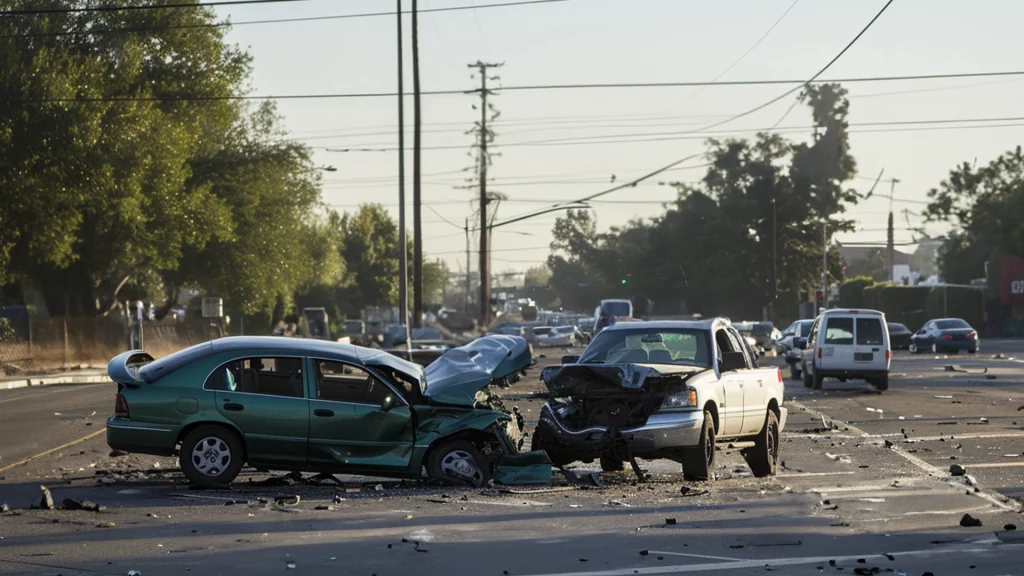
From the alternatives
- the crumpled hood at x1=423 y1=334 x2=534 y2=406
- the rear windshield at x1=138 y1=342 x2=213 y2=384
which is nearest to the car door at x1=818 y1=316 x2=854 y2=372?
the crumpled hood at x1=423 y1=334 x2=534 y2=406

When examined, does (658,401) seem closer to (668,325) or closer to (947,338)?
(668,325)

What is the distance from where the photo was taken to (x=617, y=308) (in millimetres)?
80125

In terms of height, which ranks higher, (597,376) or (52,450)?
(597,376)

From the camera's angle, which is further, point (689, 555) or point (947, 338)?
point (947, 338)

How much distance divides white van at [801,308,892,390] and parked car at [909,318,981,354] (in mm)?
27640

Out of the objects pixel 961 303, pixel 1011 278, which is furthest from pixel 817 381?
pixel 1011 278

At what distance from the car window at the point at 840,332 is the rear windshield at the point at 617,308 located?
145 feet

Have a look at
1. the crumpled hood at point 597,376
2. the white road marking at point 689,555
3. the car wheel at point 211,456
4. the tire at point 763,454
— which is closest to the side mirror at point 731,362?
the crumpled hood at point 597,376

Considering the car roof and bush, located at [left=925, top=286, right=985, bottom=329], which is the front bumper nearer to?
the car roof

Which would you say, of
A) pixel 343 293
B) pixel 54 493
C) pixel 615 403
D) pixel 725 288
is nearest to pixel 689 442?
pixel 615 403

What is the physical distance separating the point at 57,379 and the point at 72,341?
10428mm

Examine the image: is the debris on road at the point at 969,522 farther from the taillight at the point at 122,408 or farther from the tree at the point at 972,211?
the tree at the point at 972,211

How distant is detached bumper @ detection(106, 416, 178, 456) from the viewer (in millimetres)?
14023

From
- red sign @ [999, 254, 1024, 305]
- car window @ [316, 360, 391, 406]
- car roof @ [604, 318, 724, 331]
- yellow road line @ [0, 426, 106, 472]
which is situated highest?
red sign @ [999, 254, 1024, 305]
